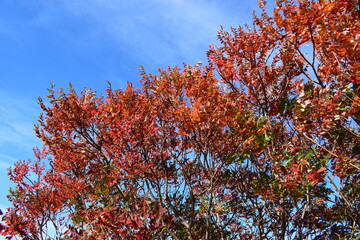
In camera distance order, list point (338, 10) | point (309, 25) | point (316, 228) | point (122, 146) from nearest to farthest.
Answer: point (309, 25) < point (338, 10) < point (122, 146) < point (316, 228)

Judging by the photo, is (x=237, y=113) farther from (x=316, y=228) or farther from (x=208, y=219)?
(x=316, y=228)

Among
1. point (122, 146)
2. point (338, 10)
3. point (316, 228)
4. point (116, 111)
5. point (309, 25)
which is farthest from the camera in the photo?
point (316, 228)

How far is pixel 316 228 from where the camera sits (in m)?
8.19

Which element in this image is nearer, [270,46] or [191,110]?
[191,110]

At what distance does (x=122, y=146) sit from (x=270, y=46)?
14.2 ft

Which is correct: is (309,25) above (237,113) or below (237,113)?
above

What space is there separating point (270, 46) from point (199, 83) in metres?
2.15

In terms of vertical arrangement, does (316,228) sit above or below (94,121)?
below

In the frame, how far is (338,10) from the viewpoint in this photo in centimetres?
521

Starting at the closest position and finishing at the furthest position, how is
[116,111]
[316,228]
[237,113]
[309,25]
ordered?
[309,25]
[237,113]
[116,111]
[316,228]

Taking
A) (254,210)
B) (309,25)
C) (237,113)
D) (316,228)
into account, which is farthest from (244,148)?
(316,228)

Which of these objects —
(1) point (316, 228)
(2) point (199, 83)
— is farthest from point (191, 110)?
(1) point (316, 228)

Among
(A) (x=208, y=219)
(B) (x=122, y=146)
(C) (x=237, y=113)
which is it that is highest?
(C) (x=237, y=113)

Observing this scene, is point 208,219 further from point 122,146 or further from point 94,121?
point 94,121
